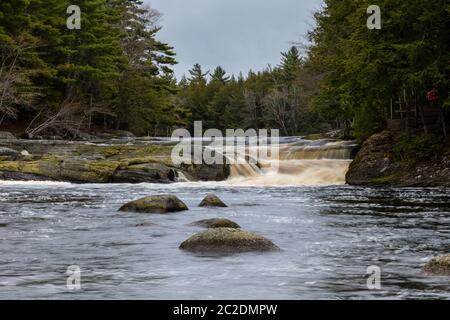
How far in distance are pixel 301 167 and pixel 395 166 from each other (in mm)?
5045

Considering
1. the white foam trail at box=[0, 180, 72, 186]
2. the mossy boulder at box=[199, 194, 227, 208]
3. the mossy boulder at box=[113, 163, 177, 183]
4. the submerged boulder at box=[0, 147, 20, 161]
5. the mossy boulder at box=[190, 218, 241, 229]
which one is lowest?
the mossy boulder at box=[190, 218, 241, 229]

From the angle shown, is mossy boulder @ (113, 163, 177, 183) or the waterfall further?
the waterfall

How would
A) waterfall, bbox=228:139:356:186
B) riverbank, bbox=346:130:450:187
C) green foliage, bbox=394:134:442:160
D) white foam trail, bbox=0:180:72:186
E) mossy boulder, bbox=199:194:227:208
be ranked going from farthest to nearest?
waterfall, bbox=228:139:356:186
white foam trail, bbox=0:180:72:186
green foliage, bbox=394:134:442:160
riverbank, bbox=346:130:450:187
mossy boulder, bbox=199:194:227:208

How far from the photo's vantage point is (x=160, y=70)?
6406cm

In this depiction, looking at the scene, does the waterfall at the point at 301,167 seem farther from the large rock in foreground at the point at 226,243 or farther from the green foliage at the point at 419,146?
the large rock in foreground at the point at 226,243

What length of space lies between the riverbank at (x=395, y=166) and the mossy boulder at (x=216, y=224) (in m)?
12.5

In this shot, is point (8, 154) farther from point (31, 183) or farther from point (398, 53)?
point (398, 53)

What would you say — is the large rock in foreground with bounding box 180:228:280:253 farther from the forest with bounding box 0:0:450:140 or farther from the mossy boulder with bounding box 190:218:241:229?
the forest with bounding box 0:0:450:140

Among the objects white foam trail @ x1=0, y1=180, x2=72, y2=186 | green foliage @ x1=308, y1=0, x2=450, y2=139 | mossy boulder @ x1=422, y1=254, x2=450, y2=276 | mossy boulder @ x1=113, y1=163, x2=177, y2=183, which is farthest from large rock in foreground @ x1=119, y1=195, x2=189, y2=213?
green foliage @ x1=308, y1=0, x2=450, y2=139

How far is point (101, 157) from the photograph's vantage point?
2978 cm

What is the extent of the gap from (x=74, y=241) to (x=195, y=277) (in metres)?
3.95

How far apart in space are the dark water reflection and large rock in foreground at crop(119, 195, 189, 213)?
0.51 meters

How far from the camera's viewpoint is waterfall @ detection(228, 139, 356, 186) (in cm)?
2814
